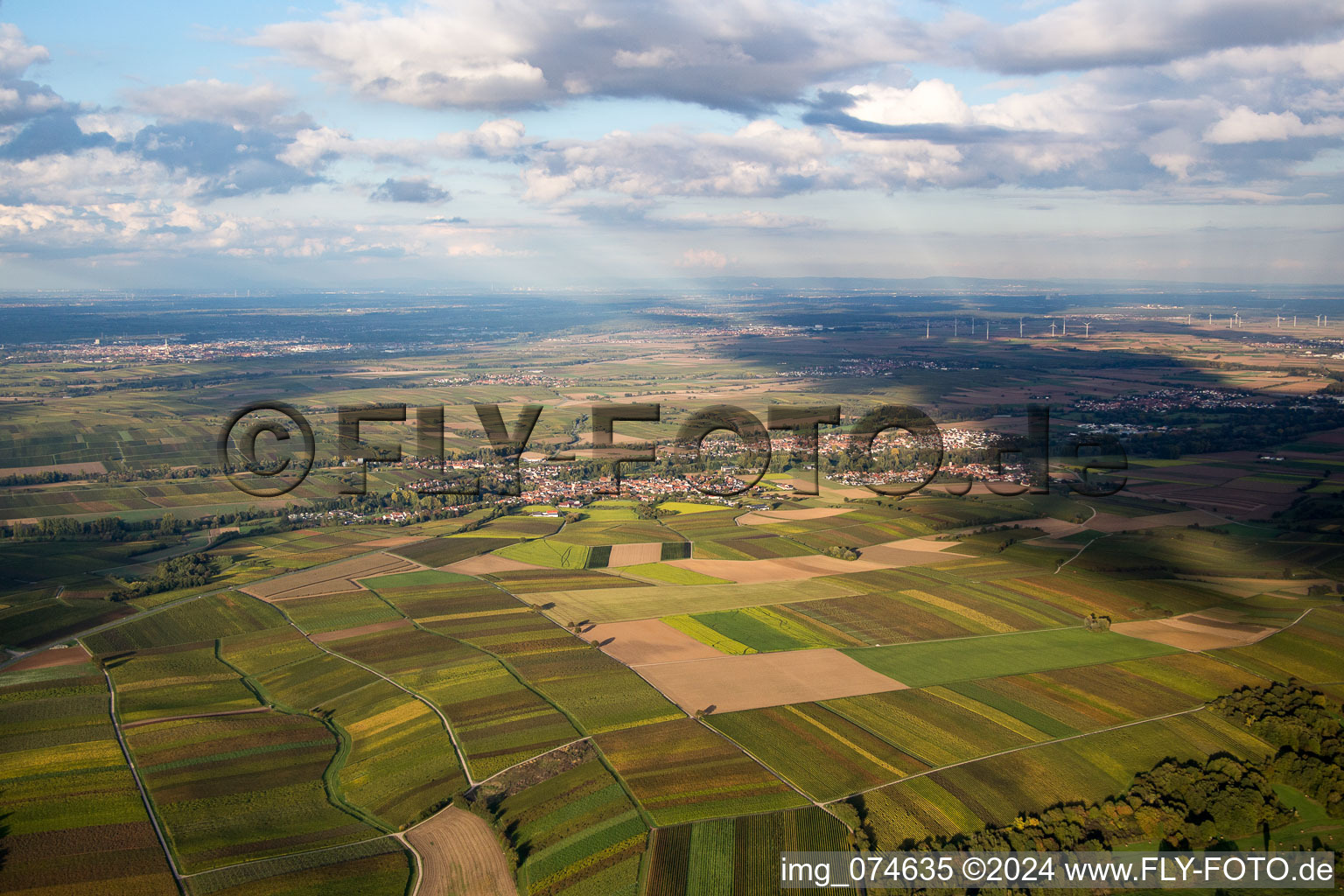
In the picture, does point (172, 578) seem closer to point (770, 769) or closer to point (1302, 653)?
point (770, 769)

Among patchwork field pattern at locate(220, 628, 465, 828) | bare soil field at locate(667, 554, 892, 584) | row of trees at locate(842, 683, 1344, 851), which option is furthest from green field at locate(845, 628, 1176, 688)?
patchwork field pattern at locate(220, 628, 465, 828)

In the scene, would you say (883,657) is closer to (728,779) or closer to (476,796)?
(728,779)

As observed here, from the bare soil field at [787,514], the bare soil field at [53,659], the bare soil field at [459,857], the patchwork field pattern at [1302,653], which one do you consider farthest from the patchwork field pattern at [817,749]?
the bare soil field at [787,514]

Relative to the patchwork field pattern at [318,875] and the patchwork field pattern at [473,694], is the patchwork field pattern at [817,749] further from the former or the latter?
the patchwork field pattern at [318,875]

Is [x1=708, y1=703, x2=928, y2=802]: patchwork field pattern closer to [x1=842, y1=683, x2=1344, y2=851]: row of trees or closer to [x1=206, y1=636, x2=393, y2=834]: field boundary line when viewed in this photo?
[x1=842, y1=683, x2=1344, y2=851]: row of trees

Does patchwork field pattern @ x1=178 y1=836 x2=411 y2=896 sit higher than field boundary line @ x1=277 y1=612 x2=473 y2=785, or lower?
lower

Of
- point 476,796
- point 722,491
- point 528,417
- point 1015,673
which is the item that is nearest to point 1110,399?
point 722,491

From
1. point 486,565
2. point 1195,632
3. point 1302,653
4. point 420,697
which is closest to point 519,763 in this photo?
point 420,697
